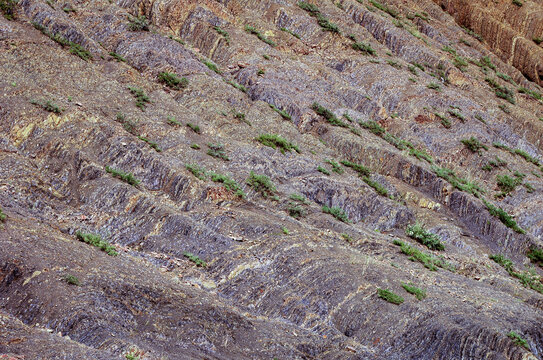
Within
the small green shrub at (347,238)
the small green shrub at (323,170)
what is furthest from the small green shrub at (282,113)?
the small green shrub at (347,238)

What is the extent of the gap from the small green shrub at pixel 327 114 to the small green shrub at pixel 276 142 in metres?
3.17

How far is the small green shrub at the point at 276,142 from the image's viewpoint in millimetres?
18438

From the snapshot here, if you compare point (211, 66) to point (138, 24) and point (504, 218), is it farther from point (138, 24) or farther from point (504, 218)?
point (504, 218)

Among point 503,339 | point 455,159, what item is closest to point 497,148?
point 455,159

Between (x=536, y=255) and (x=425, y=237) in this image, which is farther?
(x=536, y=255)

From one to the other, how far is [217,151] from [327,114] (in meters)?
6.36

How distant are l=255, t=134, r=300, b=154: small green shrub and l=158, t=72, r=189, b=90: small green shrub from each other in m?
3.93

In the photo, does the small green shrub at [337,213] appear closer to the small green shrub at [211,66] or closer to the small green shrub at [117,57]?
the small green shrub at [211,66]

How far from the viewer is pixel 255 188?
15609 mm

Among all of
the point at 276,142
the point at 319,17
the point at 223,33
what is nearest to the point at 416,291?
the point at 276,142

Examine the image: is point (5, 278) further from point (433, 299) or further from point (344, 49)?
point (344, 49)

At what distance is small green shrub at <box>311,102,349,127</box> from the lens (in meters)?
21.3

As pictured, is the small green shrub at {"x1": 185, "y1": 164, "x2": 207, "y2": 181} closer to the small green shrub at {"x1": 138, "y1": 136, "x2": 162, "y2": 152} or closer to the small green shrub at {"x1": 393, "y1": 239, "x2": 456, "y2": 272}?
the small green shrub at {"x1": 138, "y1": 136, "x2": 162, "y2": 152}

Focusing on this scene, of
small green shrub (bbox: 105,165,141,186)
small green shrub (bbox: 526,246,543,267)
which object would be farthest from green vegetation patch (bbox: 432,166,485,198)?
small green shrub (bbox: 105,165,141,186)
